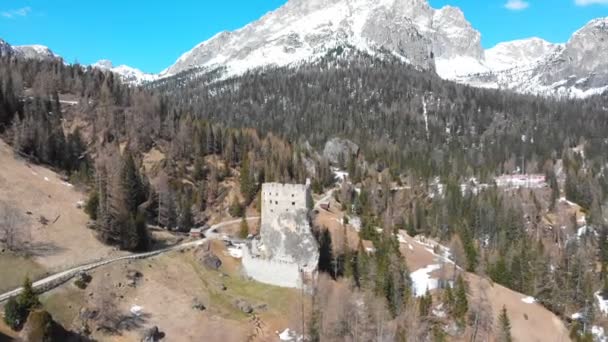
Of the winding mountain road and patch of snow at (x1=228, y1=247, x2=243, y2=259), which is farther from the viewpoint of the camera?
patch of snow at (x1=228, y1=247, x2=243, y2=259)

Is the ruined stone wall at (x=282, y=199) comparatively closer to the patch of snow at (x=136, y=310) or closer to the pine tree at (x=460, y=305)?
the patch of snow at (x=136, y=310)

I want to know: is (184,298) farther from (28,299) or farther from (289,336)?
(28,299)

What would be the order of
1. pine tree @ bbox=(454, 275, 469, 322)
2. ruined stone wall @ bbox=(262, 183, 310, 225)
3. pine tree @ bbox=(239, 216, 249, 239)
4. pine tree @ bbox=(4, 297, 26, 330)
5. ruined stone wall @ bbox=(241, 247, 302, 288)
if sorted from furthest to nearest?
1. pine tree @ bbox=(239, 216, 249, 239)
2. ruined stone wall @ bbox=(262, 183, 310, 225)
3. ruined stone wall @ bbox=(241, 247, 302, 288)
4. pine tree @ bbox=(454, 275, 469, 322)
5. pine tree @ bbox=(4, 297, 26, 330)

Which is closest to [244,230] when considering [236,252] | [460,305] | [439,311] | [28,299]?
[236,252]

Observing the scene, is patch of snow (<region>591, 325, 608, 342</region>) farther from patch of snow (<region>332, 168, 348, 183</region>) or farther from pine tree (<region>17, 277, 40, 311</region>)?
patch of snow (<region>332, 168, 348, 183</region>)

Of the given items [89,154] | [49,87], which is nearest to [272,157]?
[89,154]

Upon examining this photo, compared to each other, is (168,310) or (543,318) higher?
(168,310)

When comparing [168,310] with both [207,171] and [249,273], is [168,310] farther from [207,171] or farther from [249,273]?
[207,171]

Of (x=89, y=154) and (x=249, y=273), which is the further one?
(x=89, y=154)

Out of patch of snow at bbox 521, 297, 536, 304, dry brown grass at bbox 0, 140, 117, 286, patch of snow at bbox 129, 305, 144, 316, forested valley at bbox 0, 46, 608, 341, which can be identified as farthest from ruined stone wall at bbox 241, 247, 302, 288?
patch of snow at bbox 521, 297, 536, 304
